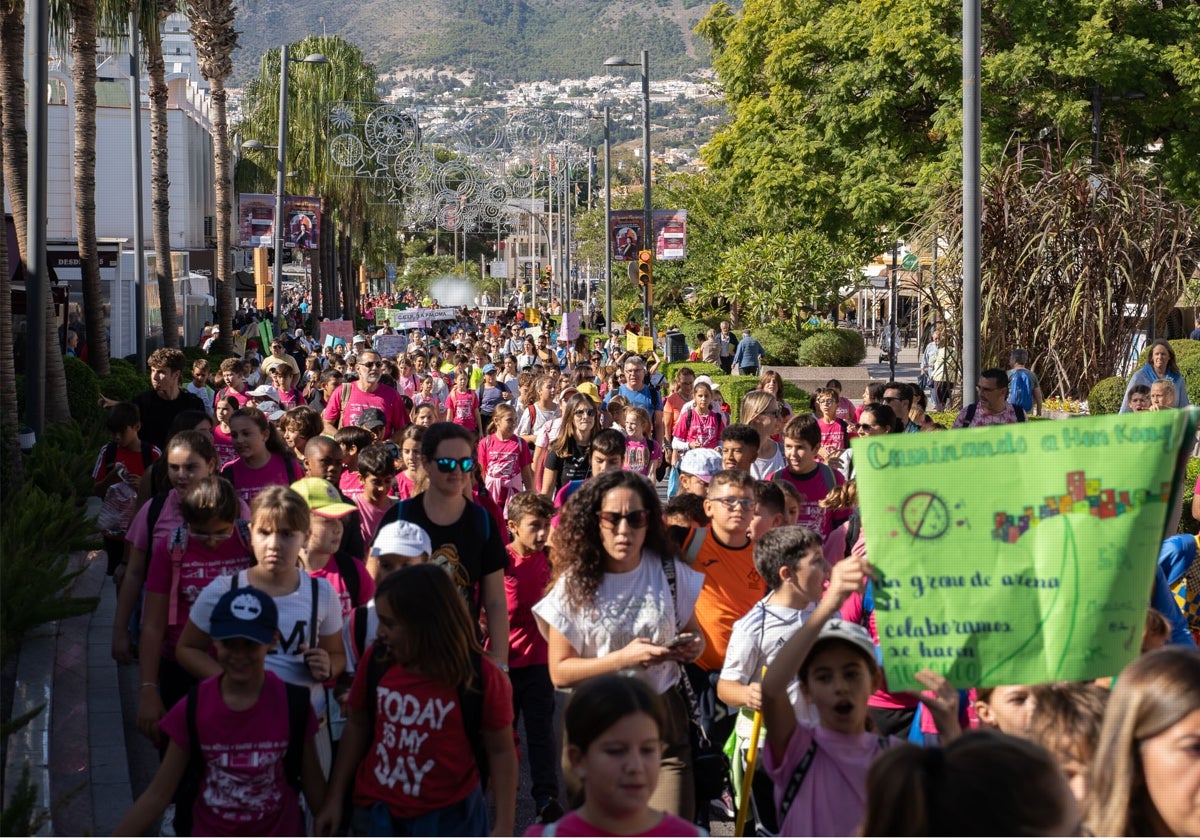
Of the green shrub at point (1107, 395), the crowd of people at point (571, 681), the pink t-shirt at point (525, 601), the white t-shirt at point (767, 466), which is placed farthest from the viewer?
the green shrub at point (1107, 395)

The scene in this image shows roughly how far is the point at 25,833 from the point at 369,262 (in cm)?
7359

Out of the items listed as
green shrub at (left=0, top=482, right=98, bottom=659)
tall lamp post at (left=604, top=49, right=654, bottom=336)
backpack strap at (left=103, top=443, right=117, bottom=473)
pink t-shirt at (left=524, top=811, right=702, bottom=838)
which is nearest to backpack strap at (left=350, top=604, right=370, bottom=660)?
pink t-shirt at (left=524, top=811, right=702, bottom=838)

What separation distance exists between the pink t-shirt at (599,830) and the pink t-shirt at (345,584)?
→ 2403 millimetres

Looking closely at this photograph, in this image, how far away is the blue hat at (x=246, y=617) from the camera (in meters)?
4.73

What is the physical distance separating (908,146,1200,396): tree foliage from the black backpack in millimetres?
16093

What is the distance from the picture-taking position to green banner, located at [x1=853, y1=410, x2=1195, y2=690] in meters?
3.95

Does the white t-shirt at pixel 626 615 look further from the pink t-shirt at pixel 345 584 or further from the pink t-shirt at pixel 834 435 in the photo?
the pink t-shirt at pixel 834 435

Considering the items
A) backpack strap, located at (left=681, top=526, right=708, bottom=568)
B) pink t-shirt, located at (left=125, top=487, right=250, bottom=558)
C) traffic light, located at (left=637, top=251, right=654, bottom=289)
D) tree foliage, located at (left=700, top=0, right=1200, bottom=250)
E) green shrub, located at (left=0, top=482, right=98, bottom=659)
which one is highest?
tree foliage, located at (left=700, top=0, right=1200, bottom=250)

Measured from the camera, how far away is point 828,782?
433cm

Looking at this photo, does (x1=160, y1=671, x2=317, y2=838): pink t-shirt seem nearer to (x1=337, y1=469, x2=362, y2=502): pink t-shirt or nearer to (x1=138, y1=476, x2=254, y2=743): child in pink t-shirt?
(x1=138, y1=476, x2=254, y2=743): child in pink t-shirt

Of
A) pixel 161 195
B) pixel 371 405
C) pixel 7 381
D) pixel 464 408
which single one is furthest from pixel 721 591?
pixel 161 195

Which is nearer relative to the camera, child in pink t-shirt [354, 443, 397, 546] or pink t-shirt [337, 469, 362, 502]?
child in pink t-shirt [354, 443, 397, 546]

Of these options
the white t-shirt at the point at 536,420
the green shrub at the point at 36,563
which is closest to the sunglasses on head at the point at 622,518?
the green shrub at the point at 36,563

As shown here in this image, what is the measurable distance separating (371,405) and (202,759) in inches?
323
